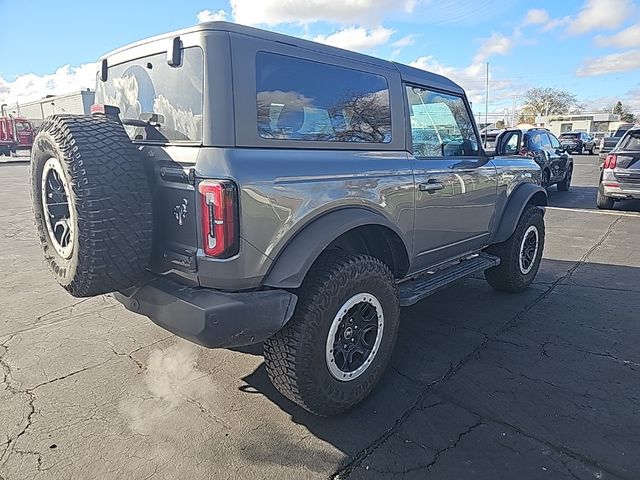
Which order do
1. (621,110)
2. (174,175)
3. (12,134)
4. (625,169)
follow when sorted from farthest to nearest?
(621,110)
(12,134)
(625,169)
(174,175)

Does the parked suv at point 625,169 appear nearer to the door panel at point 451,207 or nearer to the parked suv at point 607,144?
the parked suv at point 607,144

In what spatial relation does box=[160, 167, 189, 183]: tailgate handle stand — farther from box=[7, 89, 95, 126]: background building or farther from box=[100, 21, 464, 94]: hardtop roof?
box=[7, 89, 95, 126]: background building

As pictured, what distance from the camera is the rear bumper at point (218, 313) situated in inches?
85.7

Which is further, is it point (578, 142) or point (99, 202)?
point (578, 142)

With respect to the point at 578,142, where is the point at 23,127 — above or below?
above

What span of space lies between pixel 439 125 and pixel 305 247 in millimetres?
1916

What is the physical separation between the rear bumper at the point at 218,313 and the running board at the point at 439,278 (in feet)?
3.64

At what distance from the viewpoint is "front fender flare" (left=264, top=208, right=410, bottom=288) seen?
2.35m

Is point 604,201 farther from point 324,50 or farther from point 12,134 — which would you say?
point 12,134

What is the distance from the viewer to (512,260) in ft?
15.0

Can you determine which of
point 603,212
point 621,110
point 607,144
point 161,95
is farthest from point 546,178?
point 621,110

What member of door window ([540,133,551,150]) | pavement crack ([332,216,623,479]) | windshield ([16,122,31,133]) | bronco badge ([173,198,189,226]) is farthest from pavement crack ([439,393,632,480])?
windshield ([16,122,31,133])

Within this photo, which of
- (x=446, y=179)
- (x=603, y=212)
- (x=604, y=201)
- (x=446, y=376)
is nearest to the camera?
(x=446, y=376)

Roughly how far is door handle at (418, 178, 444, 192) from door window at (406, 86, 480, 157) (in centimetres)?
21
